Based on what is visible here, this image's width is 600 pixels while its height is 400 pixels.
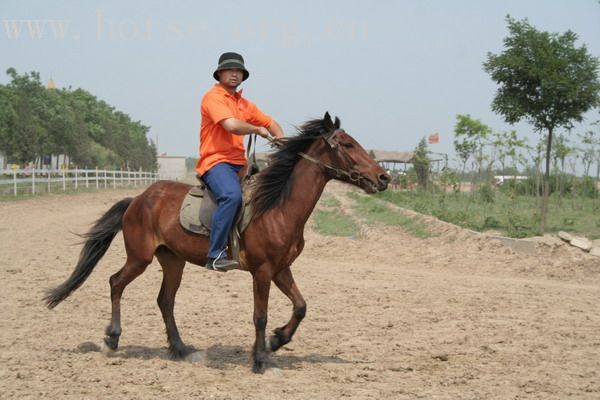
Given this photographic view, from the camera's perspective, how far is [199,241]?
19.9ft

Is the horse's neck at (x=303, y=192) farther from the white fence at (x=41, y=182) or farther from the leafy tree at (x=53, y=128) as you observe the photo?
the leafy tree at (x=53, y=128)

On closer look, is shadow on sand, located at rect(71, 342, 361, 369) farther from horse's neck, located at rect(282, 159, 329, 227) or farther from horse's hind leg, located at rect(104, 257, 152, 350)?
horse's neck, located at rect(282, 159, 329, 227)

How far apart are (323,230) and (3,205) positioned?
41.7ft

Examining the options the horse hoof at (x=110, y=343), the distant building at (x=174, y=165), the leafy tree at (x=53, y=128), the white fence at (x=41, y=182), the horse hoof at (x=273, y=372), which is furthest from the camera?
the distant building at (x=174, y=165)

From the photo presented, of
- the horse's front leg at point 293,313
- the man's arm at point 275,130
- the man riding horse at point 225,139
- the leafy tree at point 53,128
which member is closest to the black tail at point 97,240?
the man riding horse at point 225,139

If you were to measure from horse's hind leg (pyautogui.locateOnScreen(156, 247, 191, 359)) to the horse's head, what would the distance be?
194 cm

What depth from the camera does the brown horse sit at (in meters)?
5.73

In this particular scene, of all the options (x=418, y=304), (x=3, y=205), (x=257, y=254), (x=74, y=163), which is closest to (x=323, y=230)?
(x=418, y=304)

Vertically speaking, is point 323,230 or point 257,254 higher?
point 257,254

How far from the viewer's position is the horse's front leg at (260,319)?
564cm

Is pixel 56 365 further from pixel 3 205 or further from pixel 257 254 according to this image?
pixel 3 205

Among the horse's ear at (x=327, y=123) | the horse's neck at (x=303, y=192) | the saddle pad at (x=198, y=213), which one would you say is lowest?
the saddle pad at (x=198, y=213)

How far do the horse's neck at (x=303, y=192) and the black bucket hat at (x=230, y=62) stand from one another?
1051mm

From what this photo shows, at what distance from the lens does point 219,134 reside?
608 cm
